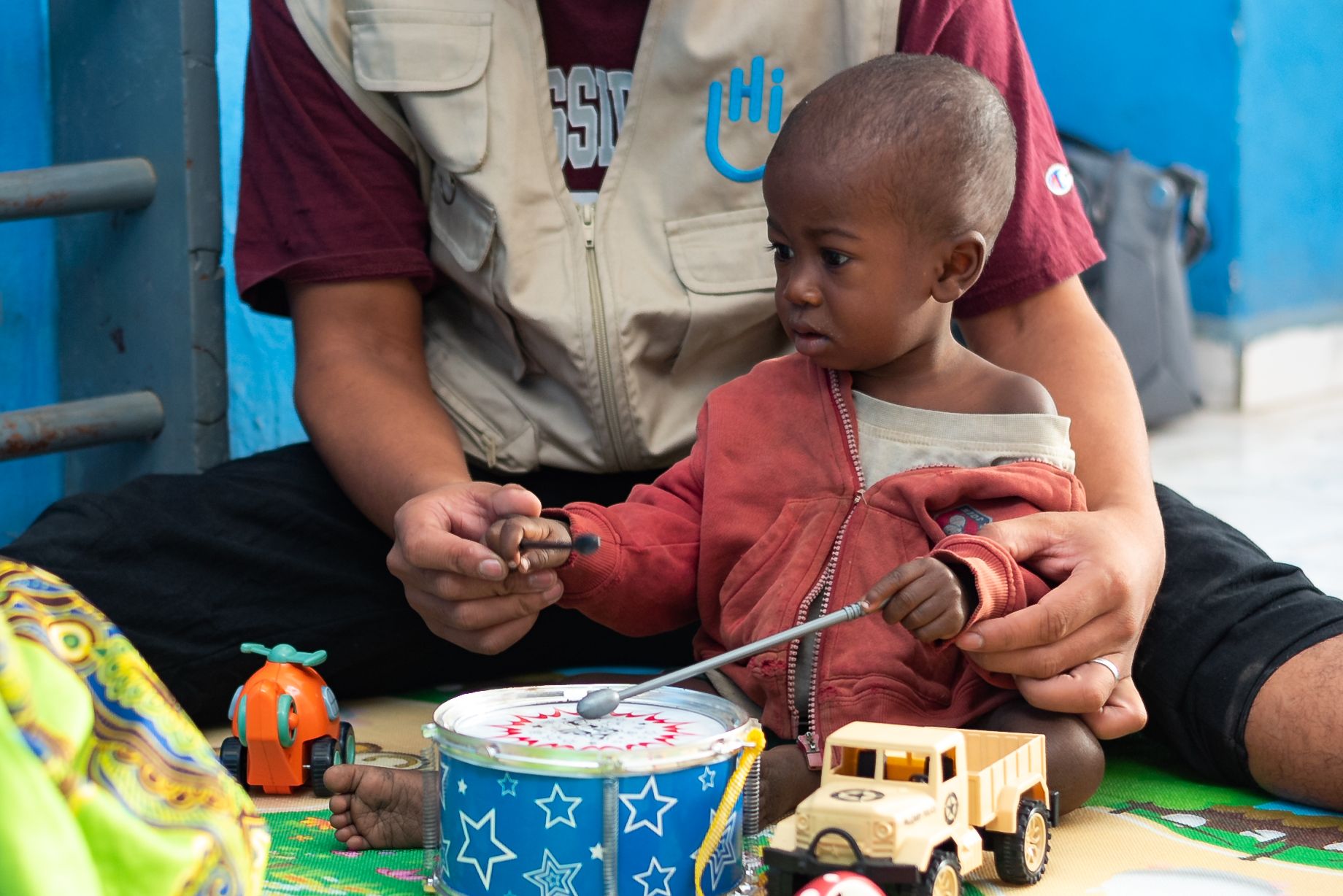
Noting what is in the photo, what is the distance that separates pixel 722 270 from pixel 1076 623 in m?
0.60

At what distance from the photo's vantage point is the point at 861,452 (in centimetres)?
140

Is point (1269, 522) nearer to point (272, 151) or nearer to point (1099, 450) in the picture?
point (1099, 450)

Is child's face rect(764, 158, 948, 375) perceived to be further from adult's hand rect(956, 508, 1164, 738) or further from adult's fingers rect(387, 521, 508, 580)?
adult's fingers rect(387, 521, 508, 580)

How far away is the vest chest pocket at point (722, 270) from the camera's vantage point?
5.43 ft

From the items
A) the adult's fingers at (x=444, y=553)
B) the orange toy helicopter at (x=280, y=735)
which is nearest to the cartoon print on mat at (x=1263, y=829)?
the adult's fingers at (x=444, y=553)

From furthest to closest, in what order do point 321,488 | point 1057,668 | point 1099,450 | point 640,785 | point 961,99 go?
point 321,488, point 1099,450, point 961,99, point 1057,668, point 640,785

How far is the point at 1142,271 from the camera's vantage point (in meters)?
3.94

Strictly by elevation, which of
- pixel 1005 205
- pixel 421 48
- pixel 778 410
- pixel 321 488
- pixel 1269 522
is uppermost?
pixel 421 48

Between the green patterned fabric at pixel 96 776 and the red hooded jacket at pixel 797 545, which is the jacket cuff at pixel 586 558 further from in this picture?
the green patterned fabric at pixel 96 776

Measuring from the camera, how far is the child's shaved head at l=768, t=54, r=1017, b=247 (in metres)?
1.32

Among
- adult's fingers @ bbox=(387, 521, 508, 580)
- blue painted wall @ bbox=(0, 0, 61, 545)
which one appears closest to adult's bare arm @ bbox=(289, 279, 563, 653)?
adult's fingers @ bbox=(387, 521, 508, 580)

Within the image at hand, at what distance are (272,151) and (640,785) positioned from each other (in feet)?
3.36

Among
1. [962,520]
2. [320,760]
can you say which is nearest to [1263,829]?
[962,520]

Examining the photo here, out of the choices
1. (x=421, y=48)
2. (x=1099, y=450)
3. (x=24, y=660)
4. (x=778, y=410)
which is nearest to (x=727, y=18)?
(x=421, y=48)
